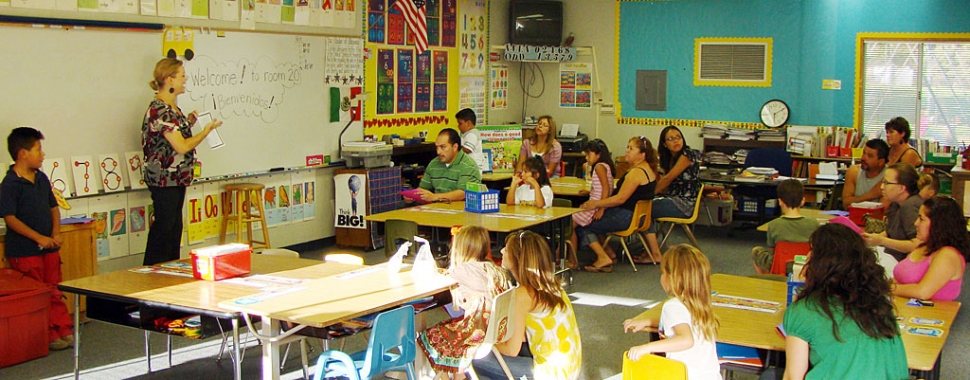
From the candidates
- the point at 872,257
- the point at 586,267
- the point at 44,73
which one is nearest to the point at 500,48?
the point at 586,267

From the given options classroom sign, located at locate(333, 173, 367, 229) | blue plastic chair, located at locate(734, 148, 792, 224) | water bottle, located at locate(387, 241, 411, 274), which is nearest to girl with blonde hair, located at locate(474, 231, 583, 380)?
water bottle, located at locate(387, 241, 411, 274)

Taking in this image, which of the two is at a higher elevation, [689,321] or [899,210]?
[899,210]

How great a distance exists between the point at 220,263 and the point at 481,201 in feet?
9.44

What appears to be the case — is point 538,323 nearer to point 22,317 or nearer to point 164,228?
point 22,317

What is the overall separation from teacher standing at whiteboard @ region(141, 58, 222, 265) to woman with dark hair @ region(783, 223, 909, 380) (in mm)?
4858

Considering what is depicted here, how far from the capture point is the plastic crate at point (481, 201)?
764cm

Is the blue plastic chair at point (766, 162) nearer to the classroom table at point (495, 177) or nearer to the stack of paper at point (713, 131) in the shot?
the stack of paper at point (713, 131)

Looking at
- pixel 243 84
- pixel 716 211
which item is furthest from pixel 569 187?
pixel 243 84

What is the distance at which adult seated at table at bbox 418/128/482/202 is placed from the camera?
8164 mm

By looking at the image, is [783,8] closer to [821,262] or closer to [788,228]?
[788,228]

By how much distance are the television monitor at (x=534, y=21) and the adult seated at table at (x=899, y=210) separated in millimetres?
6222

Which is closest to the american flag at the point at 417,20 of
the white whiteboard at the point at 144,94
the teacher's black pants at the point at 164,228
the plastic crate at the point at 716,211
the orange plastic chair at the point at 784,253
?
the white whiteboard at the point at 144,94

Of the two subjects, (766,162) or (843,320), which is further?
(766,162)

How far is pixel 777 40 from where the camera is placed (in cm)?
1188
